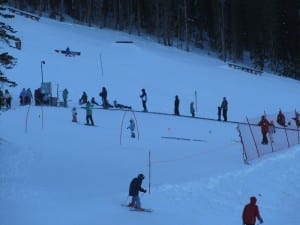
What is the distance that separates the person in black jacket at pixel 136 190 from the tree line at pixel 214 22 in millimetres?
58640

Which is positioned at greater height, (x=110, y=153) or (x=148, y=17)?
(x=148, y=17)

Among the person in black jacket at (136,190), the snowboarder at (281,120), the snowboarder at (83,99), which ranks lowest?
the person in black jacket at (136,190)

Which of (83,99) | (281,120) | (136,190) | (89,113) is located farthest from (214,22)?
(136,190)

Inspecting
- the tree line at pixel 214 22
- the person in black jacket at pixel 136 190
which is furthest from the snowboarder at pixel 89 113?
the tree line at pixel 214 22

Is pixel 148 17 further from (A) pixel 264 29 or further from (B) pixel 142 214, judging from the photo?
(B) pixel 142 214

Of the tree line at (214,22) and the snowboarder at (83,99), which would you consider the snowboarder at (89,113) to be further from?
the tree line at (214,22)

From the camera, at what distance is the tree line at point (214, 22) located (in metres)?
83.8

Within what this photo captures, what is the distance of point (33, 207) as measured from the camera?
2133cm

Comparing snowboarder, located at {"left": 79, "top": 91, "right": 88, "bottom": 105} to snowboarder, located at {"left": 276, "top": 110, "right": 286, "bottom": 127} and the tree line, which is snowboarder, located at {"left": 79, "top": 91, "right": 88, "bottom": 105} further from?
the tree line

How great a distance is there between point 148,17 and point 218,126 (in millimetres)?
55943

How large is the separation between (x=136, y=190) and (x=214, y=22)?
71.7 metres

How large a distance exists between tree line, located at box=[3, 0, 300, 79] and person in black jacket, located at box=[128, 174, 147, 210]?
2309 inches

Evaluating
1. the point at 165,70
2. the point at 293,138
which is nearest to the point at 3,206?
the point at 293,138

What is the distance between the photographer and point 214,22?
3585 inches
